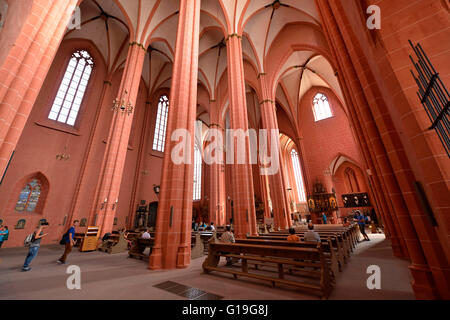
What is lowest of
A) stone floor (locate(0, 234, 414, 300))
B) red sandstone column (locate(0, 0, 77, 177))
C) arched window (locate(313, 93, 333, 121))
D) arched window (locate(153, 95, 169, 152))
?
stone floor (locate(0, 234, 414, 300))

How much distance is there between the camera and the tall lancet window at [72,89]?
11.5 meters

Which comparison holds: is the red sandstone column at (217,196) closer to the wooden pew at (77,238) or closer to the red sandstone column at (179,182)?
the wooden pew at (77,238)


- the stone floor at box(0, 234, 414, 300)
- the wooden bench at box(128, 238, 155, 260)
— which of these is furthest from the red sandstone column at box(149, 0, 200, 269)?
the wooden bench at box(128, 238, 155, 260)

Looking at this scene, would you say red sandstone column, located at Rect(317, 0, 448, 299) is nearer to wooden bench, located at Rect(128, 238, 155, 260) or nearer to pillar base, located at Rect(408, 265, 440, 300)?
pillar base, located at Rect(408, 265, 440, 300)

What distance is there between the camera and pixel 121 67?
14.6m

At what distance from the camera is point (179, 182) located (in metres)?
5.06

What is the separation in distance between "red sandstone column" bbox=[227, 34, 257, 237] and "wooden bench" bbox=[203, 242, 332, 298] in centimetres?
312

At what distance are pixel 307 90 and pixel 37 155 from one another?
23.9 m

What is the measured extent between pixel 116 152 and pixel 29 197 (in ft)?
20.4

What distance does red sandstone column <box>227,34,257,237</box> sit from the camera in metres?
7.22

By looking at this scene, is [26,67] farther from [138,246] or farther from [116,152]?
[116,152]

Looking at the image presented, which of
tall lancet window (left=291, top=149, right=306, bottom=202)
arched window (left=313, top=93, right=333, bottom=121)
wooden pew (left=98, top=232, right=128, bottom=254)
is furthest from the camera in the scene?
tall lancet window (left=291, top=149, right=306, bottom=202)
